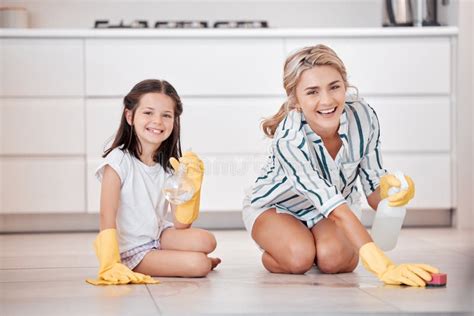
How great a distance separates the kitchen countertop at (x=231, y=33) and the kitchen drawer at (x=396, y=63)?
4 cm

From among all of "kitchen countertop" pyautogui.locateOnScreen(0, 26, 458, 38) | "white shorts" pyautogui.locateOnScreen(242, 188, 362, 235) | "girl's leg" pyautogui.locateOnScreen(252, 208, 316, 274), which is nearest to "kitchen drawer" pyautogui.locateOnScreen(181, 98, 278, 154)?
"kitchen countertop" pyautogui.locateOnScreen(0, 26, 458, 38)

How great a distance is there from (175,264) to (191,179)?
8.8 inches

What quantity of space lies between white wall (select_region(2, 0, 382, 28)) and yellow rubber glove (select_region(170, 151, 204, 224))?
209 centimetres

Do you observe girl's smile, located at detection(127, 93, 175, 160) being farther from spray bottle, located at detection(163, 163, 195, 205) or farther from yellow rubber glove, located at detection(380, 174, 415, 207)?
yellow rubber glove, located at detection(380, 174, 415, 207)

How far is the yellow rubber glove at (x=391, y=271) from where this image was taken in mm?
2043

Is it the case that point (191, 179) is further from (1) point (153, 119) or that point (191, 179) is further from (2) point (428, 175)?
(2) point (428, 175)

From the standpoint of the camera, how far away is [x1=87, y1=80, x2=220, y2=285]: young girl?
2.28 meters

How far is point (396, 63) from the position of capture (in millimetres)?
3867

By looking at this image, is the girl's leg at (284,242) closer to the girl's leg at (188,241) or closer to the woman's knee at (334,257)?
the woman's knee at (334,257)

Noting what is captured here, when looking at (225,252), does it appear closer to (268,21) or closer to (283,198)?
(283,198)

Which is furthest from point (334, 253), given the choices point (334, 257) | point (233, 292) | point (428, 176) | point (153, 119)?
point (428, 176)

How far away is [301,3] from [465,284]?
8.07 feet

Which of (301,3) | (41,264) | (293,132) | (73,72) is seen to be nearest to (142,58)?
(73,72)

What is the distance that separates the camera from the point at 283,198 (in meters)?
2.50
